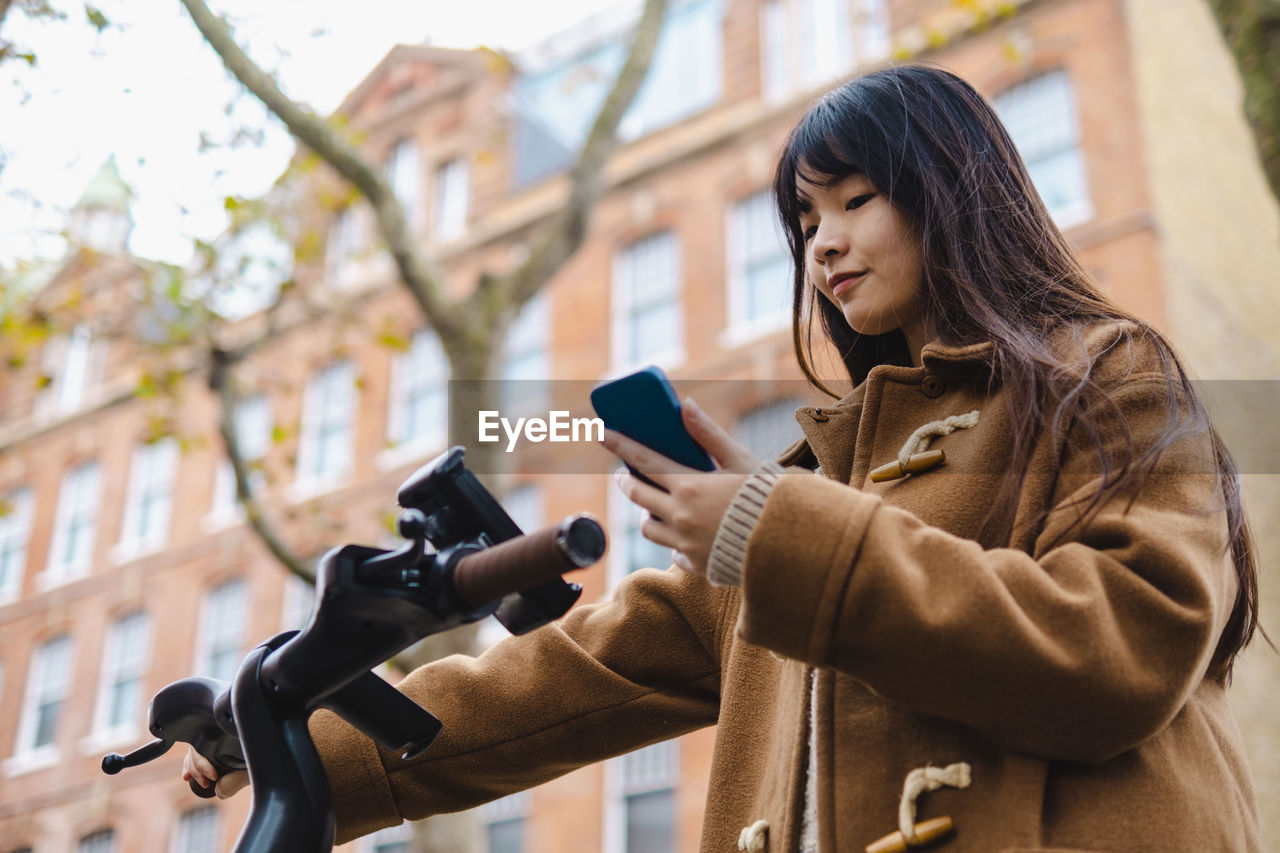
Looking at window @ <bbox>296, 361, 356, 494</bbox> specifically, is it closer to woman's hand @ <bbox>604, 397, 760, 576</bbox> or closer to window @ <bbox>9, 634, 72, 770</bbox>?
window @ <bbox>9, 634, 72, 770</bbox>

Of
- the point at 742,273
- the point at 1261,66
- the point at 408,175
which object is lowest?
the point at 1261,66

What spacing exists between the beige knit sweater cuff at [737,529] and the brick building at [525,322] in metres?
7.28

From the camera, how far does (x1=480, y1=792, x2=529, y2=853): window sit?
55.8ft

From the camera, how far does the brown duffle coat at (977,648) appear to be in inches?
59.6

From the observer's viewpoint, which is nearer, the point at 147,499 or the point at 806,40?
the point at 806,40

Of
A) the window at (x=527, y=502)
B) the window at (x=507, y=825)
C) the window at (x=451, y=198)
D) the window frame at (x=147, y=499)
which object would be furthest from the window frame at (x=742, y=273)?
the window frame at (x=147, y=499)

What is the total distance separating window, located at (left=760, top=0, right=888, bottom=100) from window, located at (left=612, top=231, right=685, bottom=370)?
2606 mm

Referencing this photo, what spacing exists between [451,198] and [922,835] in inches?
839

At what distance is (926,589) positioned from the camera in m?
1.52

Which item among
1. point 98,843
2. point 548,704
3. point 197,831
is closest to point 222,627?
point 197,831

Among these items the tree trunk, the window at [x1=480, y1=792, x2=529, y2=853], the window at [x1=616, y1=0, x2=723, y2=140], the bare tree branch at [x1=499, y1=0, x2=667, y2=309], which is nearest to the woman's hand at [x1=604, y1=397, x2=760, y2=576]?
the tree trunk

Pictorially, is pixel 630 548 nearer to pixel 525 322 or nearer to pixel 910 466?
pixel 525 322

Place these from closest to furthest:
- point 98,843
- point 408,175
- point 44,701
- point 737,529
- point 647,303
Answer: point 737,529
point 647,303
point 98,843
point 408,175
point 44,701

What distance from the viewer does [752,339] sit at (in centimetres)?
1703
